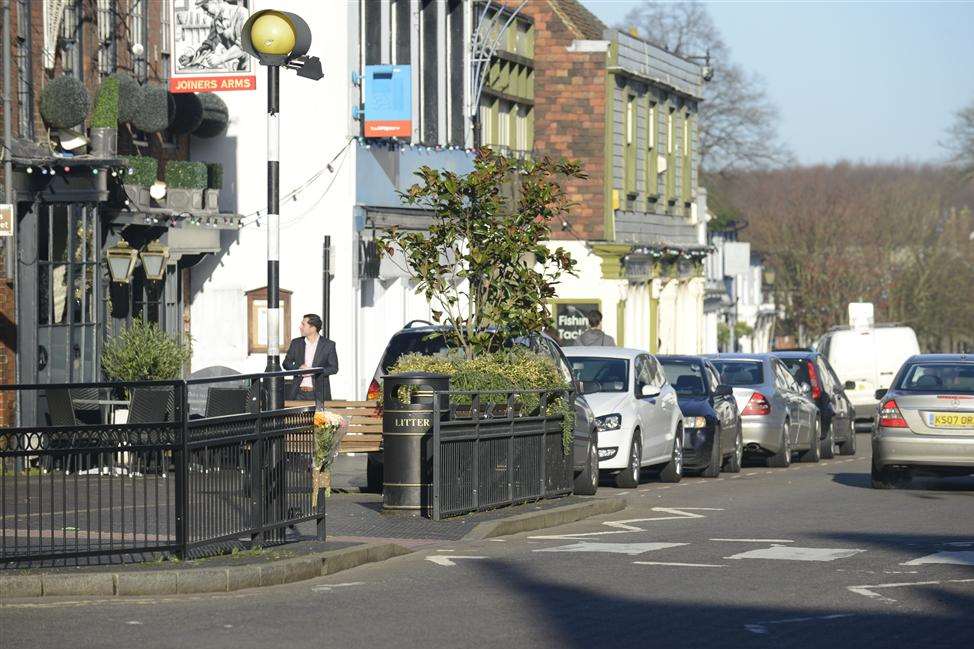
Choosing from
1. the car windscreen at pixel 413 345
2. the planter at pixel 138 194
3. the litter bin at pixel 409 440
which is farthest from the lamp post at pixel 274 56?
the planter at pixel 138 194

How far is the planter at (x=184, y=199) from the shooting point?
26.5 meters

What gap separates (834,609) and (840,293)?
69.4 metres

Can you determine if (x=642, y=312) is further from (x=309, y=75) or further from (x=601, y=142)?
(x=309, y=75)

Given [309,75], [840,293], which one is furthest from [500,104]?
[840,293]

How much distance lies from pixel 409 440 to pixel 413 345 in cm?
361

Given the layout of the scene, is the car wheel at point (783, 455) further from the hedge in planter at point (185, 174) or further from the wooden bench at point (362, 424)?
the wooden bench at point (362, 424)

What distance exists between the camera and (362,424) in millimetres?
18719

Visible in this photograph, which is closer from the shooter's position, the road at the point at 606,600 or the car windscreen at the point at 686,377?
the road at the point at 606,600

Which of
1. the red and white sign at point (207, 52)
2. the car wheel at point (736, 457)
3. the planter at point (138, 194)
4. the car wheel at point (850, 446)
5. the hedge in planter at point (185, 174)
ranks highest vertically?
the red and white sign at point (207, 52)

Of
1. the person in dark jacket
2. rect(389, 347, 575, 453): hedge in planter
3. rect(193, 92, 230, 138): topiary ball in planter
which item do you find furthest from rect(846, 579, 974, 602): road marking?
rect(193, 92, 230, 138): topiary ball in planter

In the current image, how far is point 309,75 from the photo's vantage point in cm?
1609

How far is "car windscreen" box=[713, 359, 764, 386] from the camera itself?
1088 inches

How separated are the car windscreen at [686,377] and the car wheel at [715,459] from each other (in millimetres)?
Answer: 746

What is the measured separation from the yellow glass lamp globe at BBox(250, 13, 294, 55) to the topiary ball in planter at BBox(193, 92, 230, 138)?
1293cm
